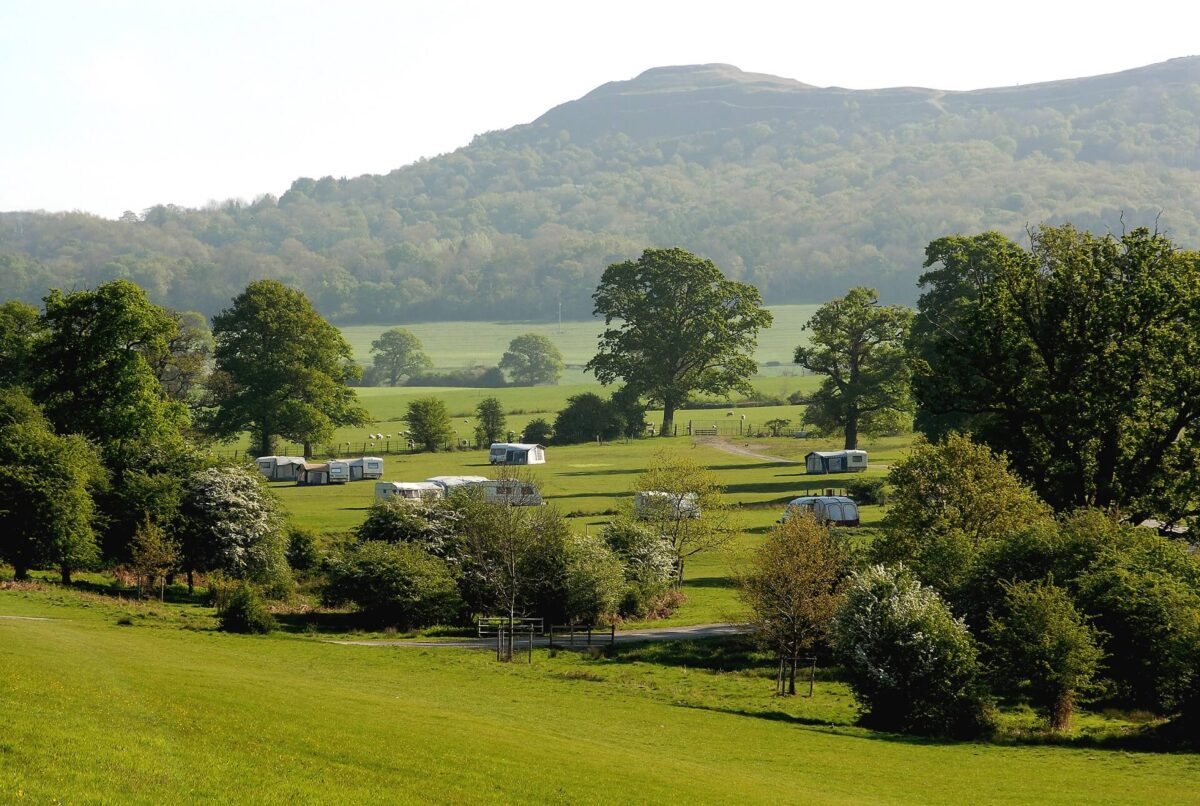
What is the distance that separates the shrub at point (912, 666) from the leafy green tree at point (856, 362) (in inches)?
2376

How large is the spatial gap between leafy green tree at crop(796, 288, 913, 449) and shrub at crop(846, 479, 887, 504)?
16484 millimetres

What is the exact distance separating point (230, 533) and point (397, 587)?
10.6 metres

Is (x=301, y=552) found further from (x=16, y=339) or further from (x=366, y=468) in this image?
(x=366, y=468)

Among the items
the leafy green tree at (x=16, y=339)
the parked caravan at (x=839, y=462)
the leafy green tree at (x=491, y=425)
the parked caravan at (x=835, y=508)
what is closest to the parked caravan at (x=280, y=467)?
the leafy green tree at (x=16, y=339)

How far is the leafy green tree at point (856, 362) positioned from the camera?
101812 millimetres

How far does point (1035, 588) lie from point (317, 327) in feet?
251

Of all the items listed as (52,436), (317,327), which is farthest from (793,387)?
(52,436)

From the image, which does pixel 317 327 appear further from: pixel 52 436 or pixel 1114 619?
pixel 1114 619

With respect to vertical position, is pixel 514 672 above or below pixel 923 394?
below

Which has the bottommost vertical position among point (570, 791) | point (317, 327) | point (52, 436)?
point (570, 791)

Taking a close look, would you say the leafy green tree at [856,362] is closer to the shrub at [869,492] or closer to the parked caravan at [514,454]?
the shrub at [869,492]

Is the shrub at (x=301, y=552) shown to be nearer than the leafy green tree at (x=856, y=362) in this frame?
Yes

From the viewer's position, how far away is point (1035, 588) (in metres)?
45.2

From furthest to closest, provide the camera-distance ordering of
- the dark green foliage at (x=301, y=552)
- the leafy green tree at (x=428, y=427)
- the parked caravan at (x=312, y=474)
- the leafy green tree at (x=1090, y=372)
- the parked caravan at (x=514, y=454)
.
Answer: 1. the leafy green tree at (x=428, y=427)
2. the parked caravan at (x=514, y=454)
3. the parked caravan at (x=312, y=474)
4. the dark green foliage at (x=301, y=552)
5. the leafy green tree at (x=1090, y=372)
